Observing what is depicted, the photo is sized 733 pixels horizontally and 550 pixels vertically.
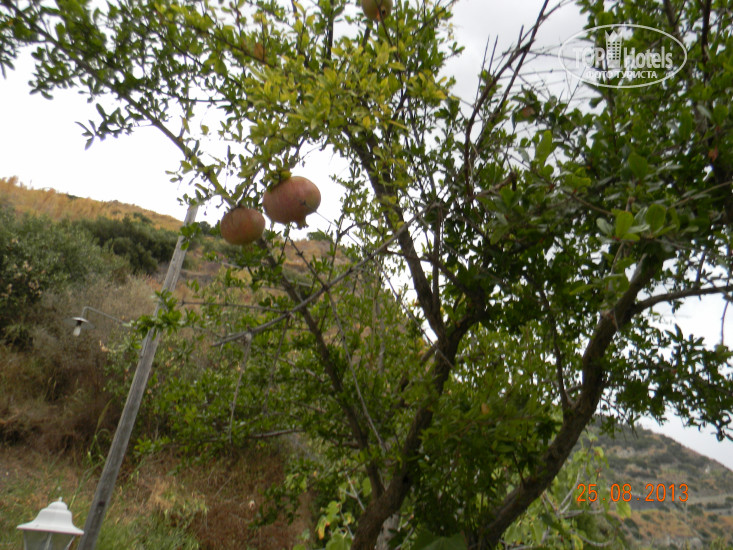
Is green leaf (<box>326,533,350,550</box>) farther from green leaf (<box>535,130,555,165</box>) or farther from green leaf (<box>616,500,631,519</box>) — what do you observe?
green leaf (<box>535,130,555,165</box>)

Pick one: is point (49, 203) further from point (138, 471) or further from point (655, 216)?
point (655, 216)

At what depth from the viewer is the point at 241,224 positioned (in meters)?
1.24

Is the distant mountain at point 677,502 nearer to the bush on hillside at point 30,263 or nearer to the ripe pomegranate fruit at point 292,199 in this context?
the ripe pomegranate fruit at point 292,199

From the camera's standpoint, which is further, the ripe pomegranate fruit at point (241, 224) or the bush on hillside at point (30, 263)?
the bush on hillside at point (30, 263)

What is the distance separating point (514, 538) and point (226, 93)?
9.51 feet

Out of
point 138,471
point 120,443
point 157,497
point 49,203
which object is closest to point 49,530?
point 120,443

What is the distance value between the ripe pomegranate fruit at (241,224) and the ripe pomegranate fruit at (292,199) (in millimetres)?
44

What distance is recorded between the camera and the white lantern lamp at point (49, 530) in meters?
2.41

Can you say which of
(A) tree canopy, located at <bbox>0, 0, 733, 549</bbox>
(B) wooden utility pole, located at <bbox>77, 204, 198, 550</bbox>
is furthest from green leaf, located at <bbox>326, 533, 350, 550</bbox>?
(B) wooden utility pole, located at <bbox>77, 204, 198, 550</bbox>

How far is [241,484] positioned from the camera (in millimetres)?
7895

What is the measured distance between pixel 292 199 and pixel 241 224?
150 mm

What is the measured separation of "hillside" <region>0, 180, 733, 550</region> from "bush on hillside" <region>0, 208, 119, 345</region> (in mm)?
370

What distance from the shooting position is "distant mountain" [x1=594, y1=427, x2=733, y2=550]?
3252 millimetres
